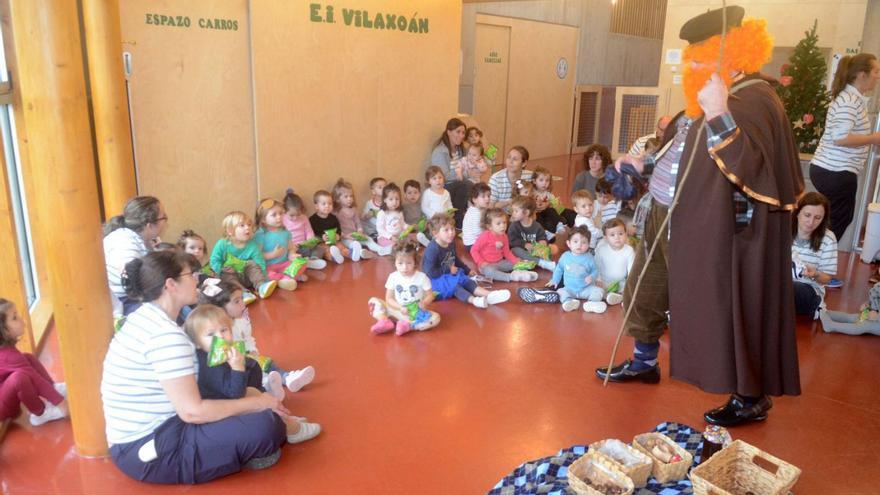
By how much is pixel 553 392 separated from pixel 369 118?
13.1 feet

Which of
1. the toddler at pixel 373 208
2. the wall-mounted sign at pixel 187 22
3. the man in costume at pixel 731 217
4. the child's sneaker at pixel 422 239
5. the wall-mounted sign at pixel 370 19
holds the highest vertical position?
the wall-mounted sign at pixel 370 19

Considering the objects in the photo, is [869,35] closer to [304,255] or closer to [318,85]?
[318,85]

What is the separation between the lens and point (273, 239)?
5582mm

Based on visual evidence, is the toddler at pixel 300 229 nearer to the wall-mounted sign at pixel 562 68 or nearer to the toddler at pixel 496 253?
the toddler at pixel 496 253

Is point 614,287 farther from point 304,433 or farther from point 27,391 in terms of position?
point 27,391

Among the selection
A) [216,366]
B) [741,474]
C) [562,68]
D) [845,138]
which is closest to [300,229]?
[216,366]

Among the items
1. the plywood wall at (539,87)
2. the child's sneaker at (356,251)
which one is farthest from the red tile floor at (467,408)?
the plywood wall at (539,87)

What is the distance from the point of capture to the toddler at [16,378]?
3.15m

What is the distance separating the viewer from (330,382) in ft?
12.6

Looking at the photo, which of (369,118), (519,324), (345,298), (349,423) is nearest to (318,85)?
(369,118)

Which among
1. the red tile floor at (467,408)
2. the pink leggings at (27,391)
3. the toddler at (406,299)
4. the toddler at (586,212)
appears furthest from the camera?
the toddler at (586,212)

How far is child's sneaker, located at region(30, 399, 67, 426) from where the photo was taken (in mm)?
3322

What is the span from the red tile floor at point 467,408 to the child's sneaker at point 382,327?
0.24ft

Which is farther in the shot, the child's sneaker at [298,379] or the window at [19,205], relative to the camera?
the window at [19,205]
